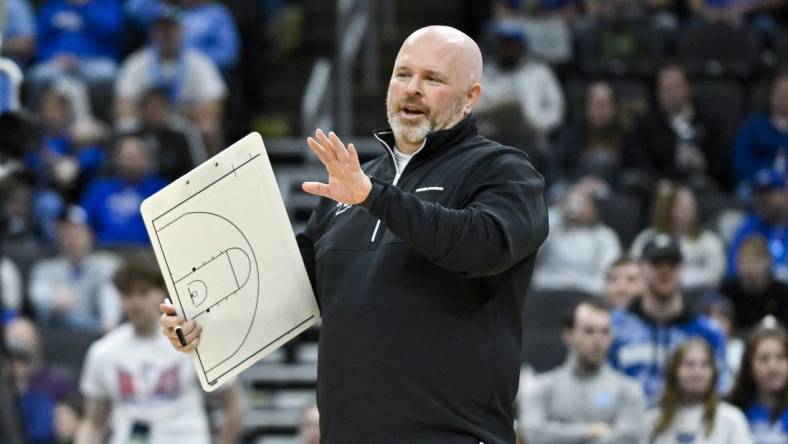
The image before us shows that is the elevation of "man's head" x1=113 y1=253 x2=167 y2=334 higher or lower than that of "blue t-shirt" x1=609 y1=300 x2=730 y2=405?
higher

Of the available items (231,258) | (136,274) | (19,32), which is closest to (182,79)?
(19,32)

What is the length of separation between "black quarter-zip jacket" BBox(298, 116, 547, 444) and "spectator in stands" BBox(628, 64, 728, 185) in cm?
826

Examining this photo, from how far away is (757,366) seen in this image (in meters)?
7.96

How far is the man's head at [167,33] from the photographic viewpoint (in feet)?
38.8

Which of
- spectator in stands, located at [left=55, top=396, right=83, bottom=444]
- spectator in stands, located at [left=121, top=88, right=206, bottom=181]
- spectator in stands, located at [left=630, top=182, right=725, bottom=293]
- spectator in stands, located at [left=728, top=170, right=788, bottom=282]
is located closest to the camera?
spectator in stands, located at [left=55, top=396, right=83, bottom=444]

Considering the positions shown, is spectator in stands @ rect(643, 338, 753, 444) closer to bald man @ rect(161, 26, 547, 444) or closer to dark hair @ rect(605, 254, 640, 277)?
dark hair @ rect(605, 254, 640, 277)

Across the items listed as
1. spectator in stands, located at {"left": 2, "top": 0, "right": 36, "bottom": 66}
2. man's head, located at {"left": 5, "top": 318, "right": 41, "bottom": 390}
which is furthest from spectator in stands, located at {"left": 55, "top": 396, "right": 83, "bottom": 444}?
spectator in stands, located at {"left": 2, "top": 0, "right": 36, "bottom": 66}

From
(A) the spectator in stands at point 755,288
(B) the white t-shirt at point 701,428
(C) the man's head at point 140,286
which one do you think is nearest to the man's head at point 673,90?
(A) the spectator in stands at point 755,288

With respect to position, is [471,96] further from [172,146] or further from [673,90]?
[673,90]

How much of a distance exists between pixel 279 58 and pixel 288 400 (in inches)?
207

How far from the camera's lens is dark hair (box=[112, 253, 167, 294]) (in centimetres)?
762

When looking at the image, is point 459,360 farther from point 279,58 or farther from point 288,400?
point 279,58

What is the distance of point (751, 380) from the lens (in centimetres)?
806

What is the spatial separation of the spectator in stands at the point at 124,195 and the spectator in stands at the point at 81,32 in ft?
6.34
